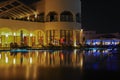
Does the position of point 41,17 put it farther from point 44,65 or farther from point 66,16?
point 44,65

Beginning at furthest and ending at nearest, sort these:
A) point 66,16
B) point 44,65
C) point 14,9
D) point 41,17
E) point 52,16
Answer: point 41,17 < point 66,16 < point 52,16 < point 14,9 < point 44,65

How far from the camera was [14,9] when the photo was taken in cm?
4138

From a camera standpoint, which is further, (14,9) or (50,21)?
(50,21)

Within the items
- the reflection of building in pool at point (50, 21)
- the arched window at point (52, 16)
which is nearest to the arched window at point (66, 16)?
the reflection of building in pool at point (50, 21)

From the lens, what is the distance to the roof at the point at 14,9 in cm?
3923

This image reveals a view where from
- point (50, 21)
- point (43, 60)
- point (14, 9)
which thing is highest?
point (14, 9)

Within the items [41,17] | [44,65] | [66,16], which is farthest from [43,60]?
[41,17]

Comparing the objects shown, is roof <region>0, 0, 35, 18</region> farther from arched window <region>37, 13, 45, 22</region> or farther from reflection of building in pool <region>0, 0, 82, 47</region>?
arched window <region>37, 13, 45, 22</region>

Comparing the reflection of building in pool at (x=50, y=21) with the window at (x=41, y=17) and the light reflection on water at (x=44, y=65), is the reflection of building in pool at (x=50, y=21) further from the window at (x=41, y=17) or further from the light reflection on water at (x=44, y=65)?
the light reflection on water at (x=44, y=65)

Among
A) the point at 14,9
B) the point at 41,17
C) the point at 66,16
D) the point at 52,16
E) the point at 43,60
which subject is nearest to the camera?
the point at 43,60

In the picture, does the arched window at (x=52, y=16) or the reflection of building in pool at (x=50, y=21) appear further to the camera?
the arched window at (x=52, y=16)

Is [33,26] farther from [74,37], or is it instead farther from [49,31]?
[74,37]

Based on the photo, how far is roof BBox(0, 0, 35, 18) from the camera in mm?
39228

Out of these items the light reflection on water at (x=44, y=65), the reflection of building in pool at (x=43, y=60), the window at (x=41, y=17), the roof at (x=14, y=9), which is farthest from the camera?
the window at (x=41, y=17)
